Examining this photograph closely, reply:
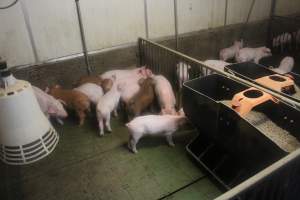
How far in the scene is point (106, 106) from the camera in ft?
7.52

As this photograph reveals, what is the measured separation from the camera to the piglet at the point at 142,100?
2383mm

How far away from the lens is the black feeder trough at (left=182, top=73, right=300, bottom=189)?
1501 millimetres

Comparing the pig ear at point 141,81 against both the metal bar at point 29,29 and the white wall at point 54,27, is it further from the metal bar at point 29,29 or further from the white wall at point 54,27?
the metal bar at point 29,29

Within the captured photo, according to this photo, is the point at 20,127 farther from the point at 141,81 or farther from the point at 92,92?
the point at 141,81

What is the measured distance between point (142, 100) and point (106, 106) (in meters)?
0.34

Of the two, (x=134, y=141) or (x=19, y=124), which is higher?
(x=19, y=124)

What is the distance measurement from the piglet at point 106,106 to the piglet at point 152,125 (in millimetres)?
369

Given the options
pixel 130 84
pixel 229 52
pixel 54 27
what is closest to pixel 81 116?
pixel 130 84

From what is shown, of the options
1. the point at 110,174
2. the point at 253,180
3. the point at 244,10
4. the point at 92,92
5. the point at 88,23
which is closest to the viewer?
the point at 253,180

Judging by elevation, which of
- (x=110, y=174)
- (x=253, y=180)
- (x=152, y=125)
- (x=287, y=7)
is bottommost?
(x=110, y=174)

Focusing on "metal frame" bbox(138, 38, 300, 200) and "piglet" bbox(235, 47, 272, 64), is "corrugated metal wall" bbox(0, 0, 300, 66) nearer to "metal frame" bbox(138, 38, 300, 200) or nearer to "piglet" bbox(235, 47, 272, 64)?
"metal frame" bbox(138, 38, 300, 200)

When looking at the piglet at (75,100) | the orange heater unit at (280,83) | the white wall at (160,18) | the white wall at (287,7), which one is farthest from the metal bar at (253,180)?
the white wall at (287,7)

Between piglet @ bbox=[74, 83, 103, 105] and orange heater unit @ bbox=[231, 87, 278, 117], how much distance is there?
1356 millimetres

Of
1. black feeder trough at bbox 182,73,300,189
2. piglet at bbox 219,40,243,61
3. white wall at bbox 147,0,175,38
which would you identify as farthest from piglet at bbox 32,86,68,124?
piglet at bbox 219,40,243,61
